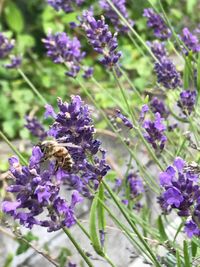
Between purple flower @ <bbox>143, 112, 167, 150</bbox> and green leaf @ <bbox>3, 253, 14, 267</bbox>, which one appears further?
green leaf @ <bbox>3, 253, 14, 267</bbox>

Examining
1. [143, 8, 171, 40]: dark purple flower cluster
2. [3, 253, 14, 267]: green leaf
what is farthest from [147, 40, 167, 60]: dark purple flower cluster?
[3, 253, 14, 267]: green leaf

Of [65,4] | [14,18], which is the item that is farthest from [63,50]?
[14,18]

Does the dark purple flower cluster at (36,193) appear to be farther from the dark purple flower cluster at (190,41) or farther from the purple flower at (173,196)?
the dark purple flower cluster at (190,41)

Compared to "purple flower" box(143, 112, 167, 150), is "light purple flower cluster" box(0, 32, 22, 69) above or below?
above

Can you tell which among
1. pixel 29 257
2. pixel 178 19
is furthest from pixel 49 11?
pixel 29 257

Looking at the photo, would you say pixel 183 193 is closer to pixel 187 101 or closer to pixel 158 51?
pixel 187 101

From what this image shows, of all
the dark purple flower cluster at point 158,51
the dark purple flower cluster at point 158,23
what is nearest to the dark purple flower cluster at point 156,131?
the dark purple flower cluster at point 158,51

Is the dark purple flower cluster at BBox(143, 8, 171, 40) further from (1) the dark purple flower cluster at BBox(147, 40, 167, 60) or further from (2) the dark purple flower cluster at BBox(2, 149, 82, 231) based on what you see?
(2) the dark purple flower cluster at BBox(2, 149, 82, 231)

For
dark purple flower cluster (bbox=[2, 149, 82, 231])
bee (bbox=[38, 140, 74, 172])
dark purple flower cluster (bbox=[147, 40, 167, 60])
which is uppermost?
dark purple flower cluster (bbox=[147, 40, 167, 60])

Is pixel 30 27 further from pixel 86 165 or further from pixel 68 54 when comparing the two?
pixel 86 165
